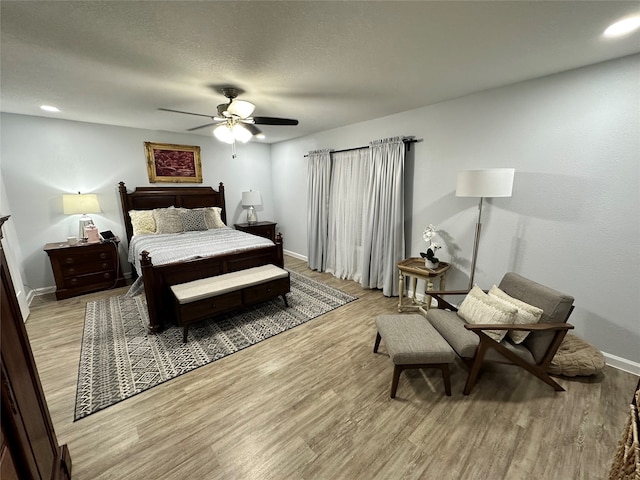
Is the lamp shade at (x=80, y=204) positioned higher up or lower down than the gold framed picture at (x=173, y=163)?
lower down

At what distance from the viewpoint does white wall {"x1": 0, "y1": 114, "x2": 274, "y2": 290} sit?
3430 mm

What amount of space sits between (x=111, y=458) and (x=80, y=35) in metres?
2.59

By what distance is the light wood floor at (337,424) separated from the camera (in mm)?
1453

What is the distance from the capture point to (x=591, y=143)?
84.5 inches

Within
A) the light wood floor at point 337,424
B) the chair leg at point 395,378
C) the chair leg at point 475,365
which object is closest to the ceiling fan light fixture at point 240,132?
the light wood floor at point 337,424

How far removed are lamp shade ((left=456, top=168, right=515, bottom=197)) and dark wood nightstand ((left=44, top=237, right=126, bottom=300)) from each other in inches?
187

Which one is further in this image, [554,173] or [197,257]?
[197,257]

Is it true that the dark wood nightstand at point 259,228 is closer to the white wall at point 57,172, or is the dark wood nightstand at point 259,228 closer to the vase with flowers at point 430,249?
→ the white wall at point 57,172

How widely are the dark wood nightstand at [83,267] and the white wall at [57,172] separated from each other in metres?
0.31

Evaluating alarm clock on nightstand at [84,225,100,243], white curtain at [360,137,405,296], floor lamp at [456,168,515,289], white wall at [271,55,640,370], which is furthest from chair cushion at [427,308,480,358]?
alarm clock on nightstand at [84,225,100,243]

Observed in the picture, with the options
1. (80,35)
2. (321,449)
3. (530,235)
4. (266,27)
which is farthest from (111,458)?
(530,235)

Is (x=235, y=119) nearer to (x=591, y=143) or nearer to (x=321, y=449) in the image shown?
(x=321, y=449)

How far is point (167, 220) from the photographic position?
4.18 m

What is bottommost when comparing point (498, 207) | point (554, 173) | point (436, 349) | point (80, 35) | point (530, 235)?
point (436, 349)
